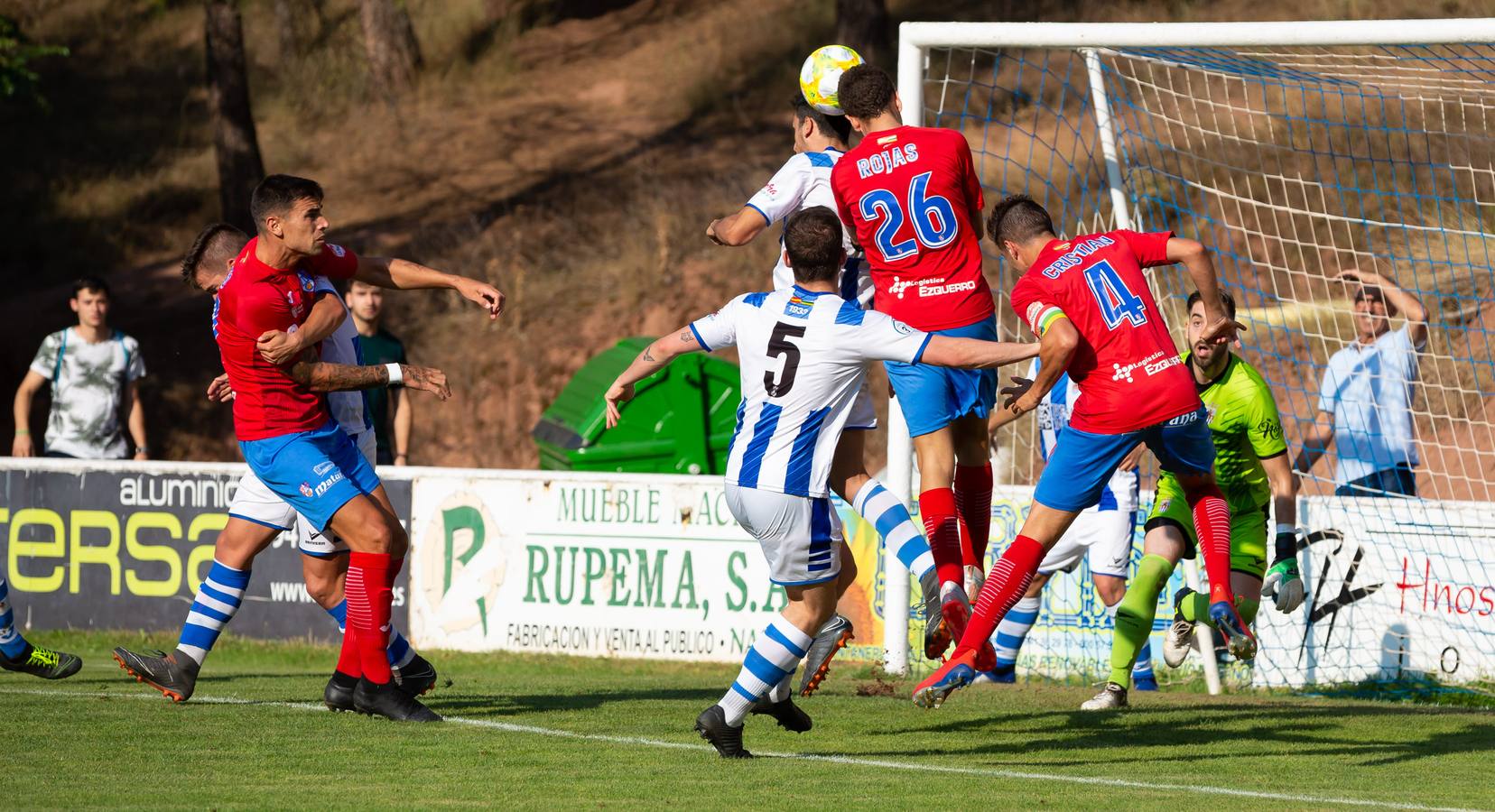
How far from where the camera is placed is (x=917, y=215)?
296 inches

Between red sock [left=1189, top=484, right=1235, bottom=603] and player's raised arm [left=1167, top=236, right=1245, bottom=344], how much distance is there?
0.99m

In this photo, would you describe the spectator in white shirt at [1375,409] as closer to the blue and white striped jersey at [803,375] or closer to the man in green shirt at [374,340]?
the blue and white striped jersey at [803,375]

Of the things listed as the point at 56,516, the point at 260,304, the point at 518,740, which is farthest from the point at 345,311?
the point at 56,516

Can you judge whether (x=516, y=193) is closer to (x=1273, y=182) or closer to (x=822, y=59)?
(x=1273, y=182)

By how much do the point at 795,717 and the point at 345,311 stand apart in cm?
283

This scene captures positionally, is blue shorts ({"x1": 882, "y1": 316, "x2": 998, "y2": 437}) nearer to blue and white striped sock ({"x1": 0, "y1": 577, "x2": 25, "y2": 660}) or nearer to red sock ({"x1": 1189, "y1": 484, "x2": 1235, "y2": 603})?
red sock ({"x1": 1189, "y1": 484, "x2": 1235, "y2": 603})

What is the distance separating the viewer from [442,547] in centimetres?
1283

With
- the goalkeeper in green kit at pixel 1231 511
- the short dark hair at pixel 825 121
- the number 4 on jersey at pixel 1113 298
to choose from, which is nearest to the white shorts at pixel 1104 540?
the goalkeeper in green kit at pixel 1231 511

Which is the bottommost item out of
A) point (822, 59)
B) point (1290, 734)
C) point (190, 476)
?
point (1290, 734)

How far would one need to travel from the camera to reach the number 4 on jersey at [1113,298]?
7199 mm

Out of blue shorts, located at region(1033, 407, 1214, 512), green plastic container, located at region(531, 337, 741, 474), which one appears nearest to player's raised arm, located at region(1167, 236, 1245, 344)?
blue shorts, located at region(1033, 407, 1214, 512)

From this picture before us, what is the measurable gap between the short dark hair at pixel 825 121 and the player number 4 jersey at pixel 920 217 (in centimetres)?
60

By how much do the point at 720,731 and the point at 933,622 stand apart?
1022mm

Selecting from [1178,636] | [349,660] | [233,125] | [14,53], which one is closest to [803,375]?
[349,660]
